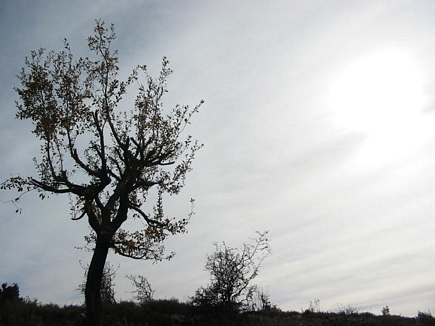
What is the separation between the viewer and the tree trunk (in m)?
13.1

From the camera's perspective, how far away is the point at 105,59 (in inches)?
657

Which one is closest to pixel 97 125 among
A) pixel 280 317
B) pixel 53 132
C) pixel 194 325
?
pixel 53 132

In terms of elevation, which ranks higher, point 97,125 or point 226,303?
point 97,125

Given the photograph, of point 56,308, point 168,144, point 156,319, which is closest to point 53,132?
point 168,144

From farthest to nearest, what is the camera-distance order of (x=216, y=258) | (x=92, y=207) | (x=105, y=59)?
(x=216, y=258), (x=105, y=59), (x=92, y=207)

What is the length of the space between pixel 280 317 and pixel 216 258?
4.30m

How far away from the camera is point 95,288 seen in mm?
13289

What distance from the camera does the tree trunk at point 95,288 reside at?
43.0 feet

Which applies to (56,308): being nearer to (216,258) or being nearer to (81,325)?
(81,325)

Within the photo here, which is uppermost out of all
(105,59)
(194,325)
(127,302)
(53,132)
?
(105,59)

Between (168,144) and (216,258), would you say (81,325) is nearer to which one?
(216,258)

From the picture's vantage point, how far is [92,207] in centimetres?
1422

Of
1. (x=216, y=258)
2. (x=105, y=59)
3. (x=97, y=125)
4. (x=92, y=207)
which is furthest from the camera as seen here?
(x=216, y=258)

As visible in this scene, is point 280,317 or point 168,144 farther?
point 280,317
